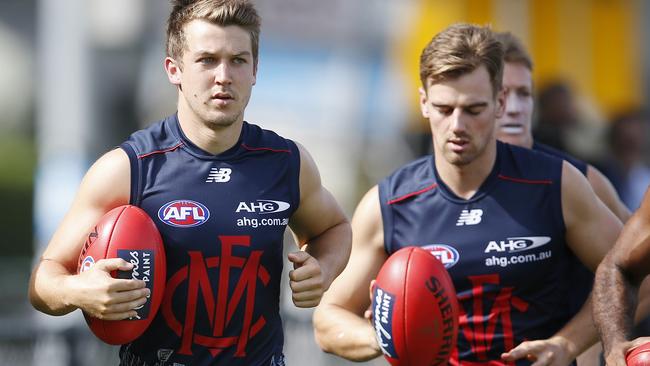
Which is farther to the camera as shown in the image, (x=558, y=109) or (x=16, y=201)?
(x=16, y=201)

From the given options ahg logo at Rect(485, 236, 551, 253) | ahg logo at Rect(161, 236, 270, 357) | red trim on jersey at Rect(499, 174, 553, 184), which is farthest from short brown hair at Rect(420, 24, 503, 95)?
ahg logo at Rect(161, 236, 270, 357)

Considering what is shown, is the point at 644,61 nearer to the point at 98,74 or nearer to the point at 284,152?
the point at 98,74

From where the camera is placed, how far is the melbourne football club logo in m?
5.17

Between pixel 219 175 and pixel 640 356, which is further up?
pixel 219 175

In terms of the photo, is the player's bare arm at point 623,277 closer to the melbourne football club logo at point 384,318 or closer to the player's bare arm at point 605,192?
the melbourne football club logo at point 384,318

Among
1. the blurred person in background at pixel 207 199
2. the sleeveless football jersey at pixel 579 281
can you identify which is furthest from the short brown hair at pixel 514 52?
the blurred person in background at pixel 207 199

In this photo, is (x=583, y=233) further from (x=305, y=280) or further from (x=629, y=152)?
(x=629, y=152)

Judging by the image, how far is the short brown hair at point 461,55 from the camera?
5688mm

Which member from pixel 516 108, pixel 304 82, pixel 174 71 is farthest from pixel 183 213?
pixel 304 82

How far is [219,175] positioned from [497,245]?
136 cm

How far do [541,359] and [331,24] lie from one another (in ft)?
28.8

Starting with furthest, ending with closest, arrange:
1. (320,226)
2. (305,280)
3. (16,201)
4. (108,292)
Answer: (16,201), (320,226), (305,280), (108,292)

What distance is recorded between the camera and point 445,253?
18.9 ft

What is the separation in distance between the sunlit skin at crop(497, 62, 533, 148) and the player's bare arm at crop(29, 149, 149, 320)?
93.8 inches
